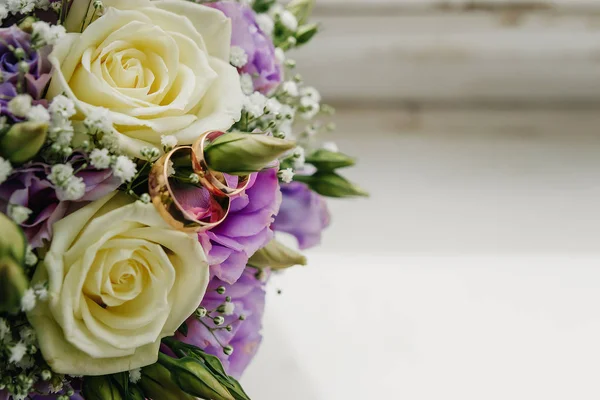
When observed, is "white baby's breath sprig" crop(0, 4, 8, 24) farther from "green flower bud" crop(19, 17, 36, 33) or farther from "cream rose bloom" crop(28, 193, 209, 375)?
"cream rose bloom" crop(28, 193, 209, 375)

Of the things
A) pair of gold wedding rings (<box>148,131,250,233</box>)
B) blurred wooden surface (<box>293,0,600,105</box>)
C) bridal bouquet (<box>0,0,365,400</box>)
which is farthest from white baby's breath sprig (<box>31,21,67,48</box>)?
blurred wooden surface (<box>293,0,600,105</box>)

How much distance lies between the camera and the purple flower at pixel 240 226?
18.4 inches

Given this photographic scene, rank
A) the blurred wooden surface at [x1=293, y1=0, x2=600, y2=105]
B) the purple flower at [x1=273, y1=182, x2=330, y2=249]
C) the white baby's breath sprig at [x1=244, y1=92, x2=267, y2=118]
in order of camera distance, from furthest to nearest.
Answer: the blurred wooden surface at [x1=293, y1=0, x2=600, y2=105]
the purple flower at [x1=273, y1=182, x2=330, y2=249]
the white baby's breath sprig at [x1=244, y1=92, x2=267, y2=118]

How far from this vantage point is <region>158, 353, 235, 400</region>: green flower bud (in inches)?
17.9

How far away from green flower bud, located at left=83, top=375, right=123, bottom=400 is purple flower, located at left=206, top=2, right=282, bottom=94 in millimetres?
264

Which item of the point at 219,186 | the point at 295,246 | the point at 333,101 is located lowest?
the point at 295,246

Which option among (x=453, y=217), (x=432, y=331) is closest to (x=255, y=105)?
(x=432, y=331)

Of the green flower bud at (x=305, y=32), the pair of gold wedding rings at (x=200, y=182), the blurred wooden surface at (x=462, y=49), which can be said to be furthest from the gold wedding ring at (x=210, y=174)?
the blurred wooden surface at (x=462, y=49)

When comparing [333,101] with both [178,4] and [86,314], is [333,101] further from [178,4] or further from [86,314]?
[86,314]

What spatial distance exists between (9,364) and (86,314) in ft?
0.21

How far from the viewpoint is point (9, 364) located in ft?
1.45

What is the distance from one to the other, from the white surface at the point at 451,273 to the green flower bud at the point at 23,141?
347 mm

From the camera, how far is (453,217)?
2.93ft

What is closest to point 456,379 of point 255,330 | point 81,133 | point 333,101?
point 255,330
